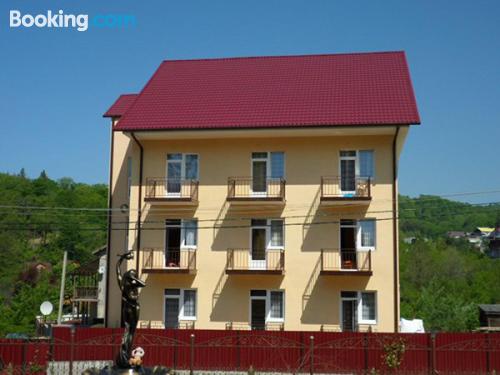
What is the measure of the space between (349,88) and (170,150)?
24.7 feet

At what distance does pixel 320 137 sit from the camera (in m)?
22.8

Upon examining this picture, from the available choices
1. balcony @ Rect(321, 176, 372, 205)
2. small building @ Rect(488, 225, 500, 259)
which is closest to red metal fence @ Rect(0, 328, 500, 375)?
balcony @ Rect(321, 176, 372, 205)

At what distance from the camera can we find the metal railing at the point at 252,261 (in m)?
22.1

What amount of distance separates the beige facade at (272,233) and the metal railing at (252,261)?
1.5 inches

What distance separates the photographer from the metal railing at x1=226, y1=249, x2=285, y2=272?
72.4ft

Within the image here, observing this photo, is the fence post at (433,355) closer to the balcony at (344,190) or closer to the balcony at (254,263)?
the balcony at (344,190)

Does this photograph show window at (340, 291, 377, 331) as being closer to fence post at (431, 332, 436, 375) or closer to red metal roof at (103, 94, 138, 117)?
fence post at (431, 332, 436, 375)

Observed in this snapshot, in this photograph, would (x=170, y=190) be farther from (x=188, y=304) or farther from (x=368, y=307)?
(x=368, y=307)

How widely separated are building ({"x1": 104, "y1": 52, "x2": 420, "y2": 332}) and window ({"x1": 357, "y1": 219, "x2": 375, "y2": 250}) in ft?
0.13

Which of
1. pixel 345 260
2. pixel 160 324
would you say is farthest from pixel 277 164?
pixel 160 324

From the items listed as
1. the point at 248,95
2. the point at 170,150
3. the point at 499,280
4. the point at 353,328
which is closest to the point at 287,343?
the point at 353,328

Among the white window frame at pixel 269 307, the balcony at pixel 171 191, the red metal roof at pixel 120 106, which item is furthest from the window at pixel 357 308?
the red metal roof at pixel 120 106

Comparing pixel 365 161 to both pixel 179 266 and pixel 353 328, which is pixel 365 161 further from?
pixel 179 266

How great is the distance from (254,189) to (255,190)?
6 centimetres
